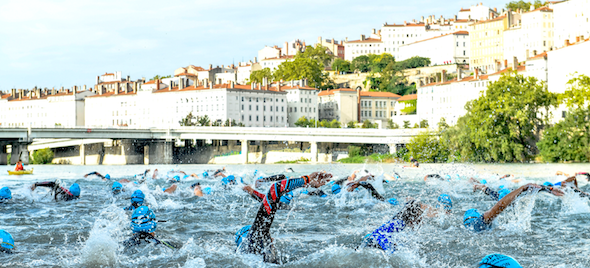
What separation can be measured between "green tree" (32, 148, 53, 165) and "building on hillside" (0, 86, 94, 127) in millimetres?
37786

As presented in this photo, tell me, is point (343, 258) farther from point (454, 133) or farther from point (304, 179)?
point (454, 133)

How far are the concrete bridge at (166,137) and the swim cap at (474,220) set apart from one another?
207 ft

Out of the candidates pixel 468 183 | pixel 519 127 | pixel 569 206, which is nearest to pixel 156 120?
pixel 519 127

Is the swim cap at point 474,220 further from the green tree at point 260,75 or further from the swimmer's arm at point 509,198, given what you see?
the green tree at point 260,75

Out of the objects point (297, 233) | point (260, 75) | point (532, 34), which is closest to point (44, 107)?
point (260, 75)

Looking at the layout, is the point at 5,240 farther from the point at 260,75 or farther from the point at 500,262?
the point at 260,75

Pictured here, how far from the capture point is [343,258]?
1070 cm

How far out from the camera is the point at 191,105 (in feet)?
402

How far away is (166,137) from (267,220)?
8223 centimetres

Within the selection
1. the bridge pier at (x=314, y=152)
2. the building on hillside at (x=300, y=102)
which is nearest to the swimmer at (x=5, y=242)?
the bridge pier at (x=314, y=152)

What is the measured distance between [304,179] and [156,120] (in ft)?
404

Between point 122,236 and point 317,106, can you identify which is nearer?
point 122,236

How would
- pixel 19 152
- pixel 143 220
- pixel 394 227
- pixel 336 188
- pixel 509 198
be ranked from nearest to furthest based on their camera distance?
pixel 509 198 → pixel 394 227 → pixel 143 220 → pixel 336 188 → pixel 19 152

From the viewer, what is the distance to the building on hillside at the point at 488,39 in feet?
463
